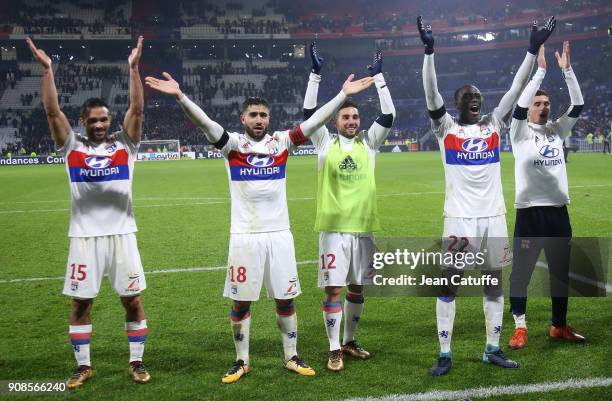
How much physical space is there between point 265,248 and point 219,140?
94cm

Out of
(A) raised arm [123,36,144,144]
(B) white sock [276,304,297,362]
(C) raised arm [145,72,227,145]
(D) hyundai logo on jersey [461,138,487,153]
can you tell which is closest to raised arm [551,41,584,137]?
(D) hyundai logo on jersey [461,138,487,153]

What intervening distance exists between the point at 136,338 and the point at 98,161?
4.81 ft

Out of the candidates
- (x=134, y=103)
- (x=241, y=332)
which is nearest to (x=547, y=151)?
(x=241, y=332)

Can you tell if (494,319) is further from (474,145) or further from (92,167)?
(92,167)

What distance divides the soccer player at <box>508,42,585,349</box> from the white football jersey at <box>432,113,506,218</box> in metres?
0.64

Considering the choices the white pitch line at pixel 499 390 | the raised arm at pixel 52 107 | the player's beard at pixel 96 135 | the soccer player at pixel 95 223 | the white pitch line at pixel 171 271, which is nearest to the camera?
the white pitch line at pixel 499 390

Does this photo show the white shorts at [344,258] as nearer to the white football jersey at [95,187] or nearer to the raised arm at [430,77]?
the raised arm at [430,77]

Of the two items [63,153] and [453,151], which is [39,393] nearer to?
[63,153]

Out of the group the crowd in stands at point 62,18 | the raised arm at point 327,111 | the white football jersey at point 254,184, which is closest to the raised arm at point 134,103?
the white football jersey at point 254,184

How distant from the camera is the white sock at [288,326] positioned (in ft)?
16.2

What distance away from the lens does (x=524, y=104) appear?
5.14 m

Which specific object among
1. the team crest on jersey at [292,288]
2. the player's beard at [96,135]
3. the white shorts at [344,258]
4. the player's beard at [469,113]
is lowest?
the team crest on jersey at [292,288]

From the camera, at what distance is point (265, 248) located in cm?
482

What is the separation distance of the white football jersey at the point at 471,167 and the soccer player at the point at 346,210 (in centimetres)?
59
